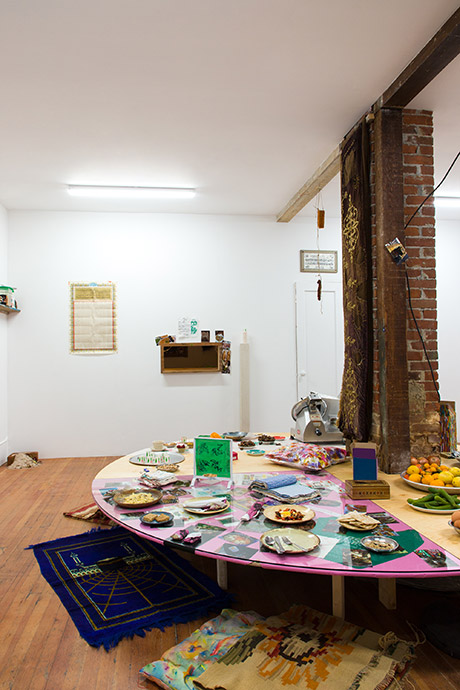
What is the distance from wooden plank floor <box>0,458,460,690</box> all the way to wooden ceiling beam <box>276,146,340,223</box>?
11.6 feet

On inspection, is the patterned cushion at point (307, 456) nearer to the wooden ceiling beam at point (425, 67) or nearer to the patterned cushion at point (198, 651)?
the patterned cushion at point (198, 651)

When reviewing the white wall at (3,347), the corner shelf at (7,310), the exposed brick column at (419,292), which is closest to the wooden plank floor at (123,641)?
the exposed brick column at (419,292)

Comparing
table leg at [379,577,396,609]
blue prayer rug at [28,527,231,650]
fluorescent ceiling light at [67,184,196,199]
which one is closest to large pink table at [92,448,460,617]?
table leg at [379,577,396,609]

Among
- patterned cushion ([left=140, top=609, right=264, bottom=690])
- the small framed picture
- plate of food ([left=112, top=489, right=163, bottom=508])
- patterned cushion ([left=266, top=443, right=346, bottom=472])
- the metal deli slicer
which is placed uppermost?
the small framed picture

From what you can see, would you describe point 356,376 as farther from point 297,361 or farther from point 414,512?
point 297,361

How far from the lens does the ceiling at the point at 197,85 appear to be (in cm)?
265

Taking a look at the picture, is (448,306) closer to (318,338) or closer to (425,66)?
(318,338)

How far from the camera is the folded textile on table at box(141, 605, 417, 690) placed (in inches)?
69.7

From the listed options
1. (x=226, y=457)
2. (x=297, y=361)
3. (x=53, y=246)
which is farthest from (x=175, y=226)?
(x=226, y=457)

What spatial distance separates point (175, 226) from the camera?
20.7 ft

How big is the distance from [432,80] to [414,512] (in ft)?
9.00

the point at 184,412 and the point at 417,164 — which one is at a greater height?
the point at 417,164

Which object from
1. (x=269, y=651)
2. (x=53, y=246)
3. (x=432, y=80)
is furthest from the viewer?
(x=53, y=246)

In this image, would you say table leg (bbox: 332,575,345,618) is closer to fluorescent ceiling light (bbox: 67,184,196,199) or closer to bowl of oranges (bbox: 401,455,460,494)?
bowl of oranges (bbox: 401,455,460,494)
